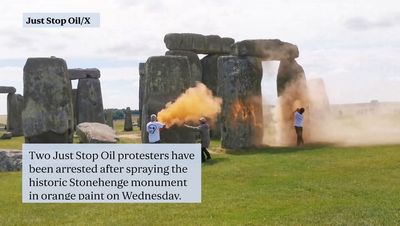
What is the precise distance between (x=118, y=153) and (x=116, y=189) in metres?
2.10

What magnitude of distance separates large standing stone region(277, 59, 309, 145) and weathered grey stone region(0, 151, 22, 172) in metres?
8.98

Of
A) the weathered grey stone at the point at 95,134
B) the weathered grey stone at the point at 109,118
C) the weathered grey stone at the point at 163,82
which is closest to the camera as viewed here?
the weathered grey stone at the point at 163,82

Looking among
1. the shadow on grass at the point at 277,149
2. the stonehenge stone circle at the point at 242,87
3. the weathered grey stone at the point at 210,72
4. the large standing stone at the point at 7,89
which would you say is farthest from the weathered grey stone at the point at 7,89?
the shadow on grass at the point at 277,149

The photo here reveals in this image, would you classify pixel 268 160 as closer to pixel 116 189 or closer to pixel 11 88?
pixel 116 189

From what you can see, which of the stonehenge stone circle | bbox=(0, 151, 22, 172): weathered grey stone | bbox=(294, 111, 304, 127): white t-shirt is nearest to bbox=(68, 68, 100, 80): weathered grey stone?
the stonehenge stone circle

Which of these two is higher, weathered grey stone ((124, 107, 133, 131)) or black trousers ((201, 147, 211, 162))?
weathered grey stone ((124, 107, 133, 131))

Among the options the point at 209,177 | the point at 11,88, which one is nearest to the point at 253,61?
the point at 209,177

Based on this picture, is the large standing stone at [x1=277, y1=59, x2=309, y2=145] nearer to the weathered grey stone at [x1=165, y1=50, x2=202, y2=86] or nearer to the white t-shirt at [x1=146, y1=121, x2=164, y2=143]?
the weathered grey stone at [x1=165, y1=50, x2=202, y2=86]

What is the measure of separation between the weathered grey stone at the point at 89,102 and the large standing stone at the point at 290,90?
36.1 ft

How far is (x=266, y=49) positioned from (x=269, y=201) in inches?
418

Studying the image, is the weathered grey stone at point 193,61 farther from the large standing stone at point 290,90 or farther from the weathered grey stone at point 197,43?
the large standing stone at point 290,90

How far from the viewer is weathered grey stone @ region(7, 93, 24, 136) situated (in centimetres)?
3200

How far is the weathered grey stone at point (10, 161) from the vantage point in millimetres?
Answer: 17172
